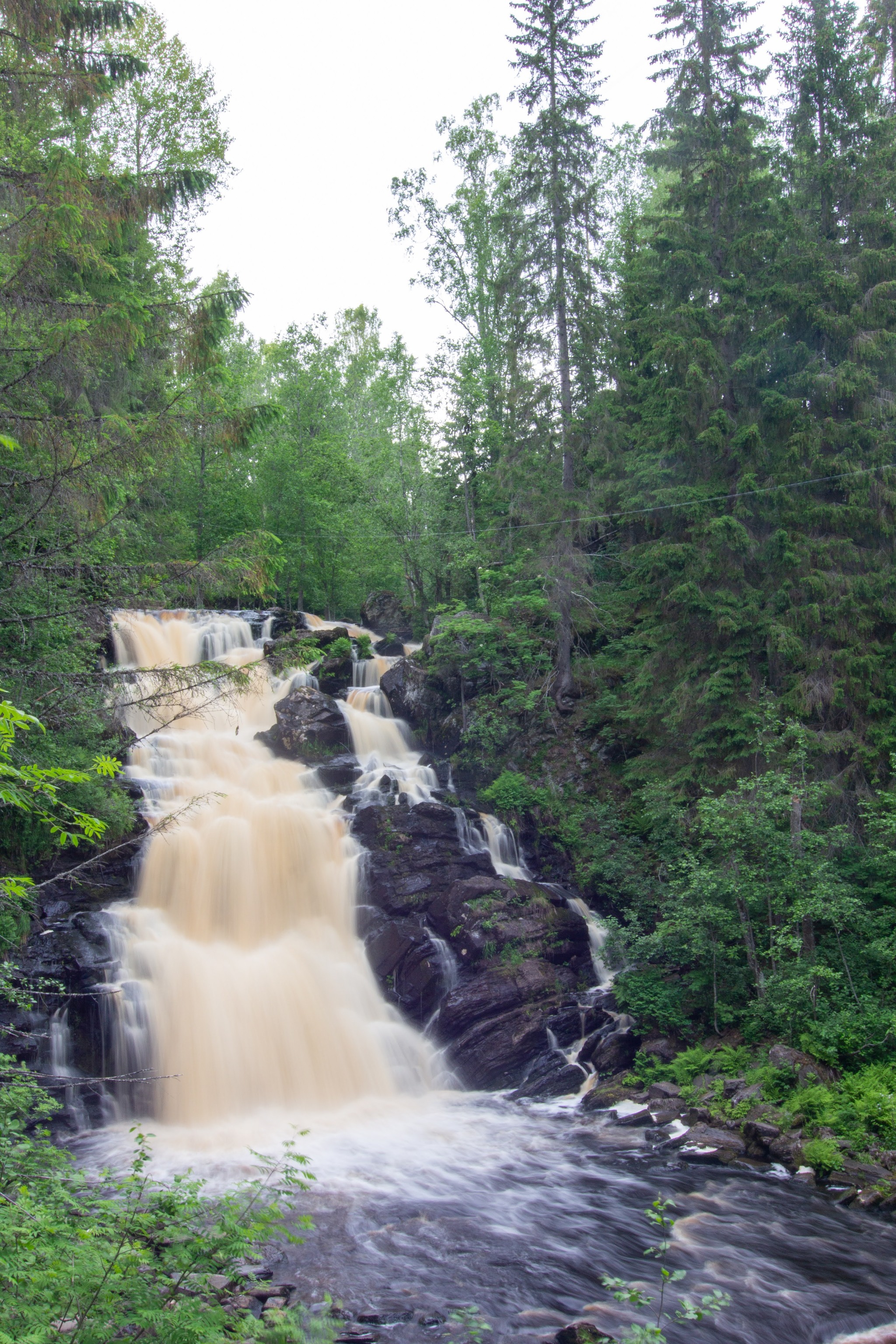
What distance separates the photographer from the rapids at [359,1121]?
735 cm

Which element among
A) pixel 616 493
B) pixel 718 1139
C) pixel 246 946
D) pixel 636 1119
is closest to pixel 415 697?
pixel 616 493

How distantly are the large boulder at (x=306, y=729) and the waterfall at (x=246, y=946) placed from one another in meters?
0.46

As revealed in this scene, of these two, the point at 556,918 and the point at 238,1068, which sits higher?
the point at 556,918

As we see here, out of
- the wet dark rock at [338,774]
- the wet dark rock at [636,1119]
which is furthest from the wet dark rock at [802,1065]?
the wet dark rock at [338,774]

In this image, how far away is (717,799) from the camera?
41.3 ft

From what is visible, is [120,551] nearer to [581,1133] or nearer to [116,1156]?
[116,1156]

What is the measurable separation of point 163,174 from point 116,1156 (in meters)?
11.9

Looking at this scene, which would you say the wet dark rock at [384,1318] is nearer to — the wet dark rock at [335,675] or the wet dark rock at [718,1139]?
the wet dark rock at [718,1139]

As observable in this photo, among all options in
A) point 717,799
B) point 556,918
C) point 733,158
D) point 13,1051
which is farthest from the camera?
point 733,158

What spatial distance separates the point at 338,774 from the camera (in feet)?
55.8

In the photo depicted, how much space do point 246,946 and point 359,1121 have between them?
3346 millimetres

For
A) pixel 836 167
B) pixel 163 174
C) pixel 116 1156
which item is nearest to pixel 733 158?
pixel 836 167

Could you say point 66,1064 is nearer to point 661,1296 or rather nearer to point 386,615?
point 661,1296

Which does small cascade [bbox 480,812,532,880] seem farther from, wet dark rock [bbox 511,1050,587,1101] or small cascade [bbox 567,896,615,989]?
wet dark rock [bbox 511,1050,587,1101]
